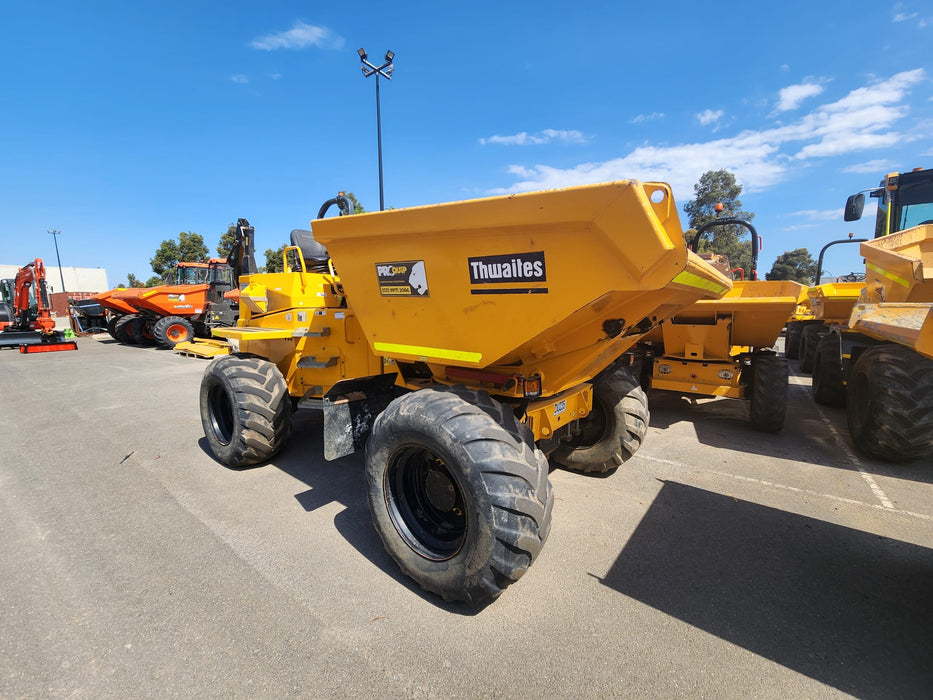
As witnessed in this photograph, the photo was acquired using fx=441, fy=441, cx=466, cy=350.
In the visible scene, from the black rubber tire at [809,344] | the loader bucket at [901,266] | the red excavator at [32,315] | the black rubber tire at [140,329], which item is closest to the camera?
the loader bucket at [901,266]

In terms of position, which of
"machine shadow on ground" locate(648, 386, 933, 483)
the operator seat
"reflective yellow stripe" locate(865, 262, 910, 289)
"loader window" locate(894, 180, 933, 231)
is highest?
"loader window" locate(894, 180, 933, 231)

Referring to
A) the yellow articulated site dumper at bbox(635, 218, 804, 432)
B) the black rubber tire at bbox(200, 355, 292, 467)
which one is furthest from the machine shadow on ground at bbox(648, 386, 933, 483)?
the black rubber tire at bbox(200, 355, 292, 467)

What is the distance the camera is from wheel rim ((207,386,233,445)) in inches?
176

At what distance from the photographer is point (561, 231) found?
80.6 inches

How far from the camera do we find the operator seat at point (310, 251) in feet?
15.2

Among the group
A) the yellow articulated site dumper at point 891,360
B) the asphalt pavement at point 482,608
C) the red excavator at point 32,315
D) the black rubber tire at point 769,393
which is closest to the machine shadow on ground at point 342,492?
the asphalt pavement at point 482,608

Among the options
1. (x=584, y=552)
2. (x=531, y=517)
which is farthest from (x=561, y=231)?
(x=584, y=552)

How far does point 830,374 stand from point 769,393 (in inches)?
92.2

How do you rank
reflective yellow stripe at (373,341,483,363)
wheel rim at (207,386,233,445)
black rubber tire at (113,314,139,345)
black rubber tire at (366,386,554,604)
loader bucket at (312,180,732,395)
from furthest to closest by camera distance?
black rubber tire at (113,314,139,345)
wheel rim at (207,386,233,445)
reflective yellow stripe at (373,341,483,363)
black rubber tire at (366,386,554,604)
loader bucket at (312,180,732,395)

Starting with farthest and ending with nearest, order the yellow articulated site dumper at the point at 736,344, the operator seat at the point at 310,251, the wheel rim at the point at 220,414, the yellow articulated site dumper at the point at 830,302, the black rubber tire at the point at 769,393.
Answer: the yellow articulated site dumper at the point at 830,302, the black rubber tire at the point at 769,393, the yellow articulated site dumper at the point at 736,344, the operator seat at the point at 310,251, the wheel rim at the point at 220,414

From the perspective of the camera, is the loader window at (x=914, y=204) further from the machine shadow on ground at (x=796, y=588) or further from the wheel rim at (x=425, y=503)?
the wheel rim at (x=425, y=503)

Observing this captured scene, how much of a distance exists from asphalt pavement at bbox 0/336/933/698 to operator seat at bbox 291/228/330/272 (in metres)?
2.09

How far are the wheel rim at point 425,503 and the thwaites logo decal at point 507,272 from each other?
1011mm

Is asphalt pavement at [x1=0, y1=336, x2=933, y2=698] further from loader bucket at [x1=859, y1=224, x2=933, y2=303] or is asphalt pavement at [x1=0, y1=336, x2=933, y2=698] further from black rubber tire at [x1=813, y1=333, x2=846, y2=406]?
black rubber tire at [x1=813, y1=333, x2=846, y2=406]
